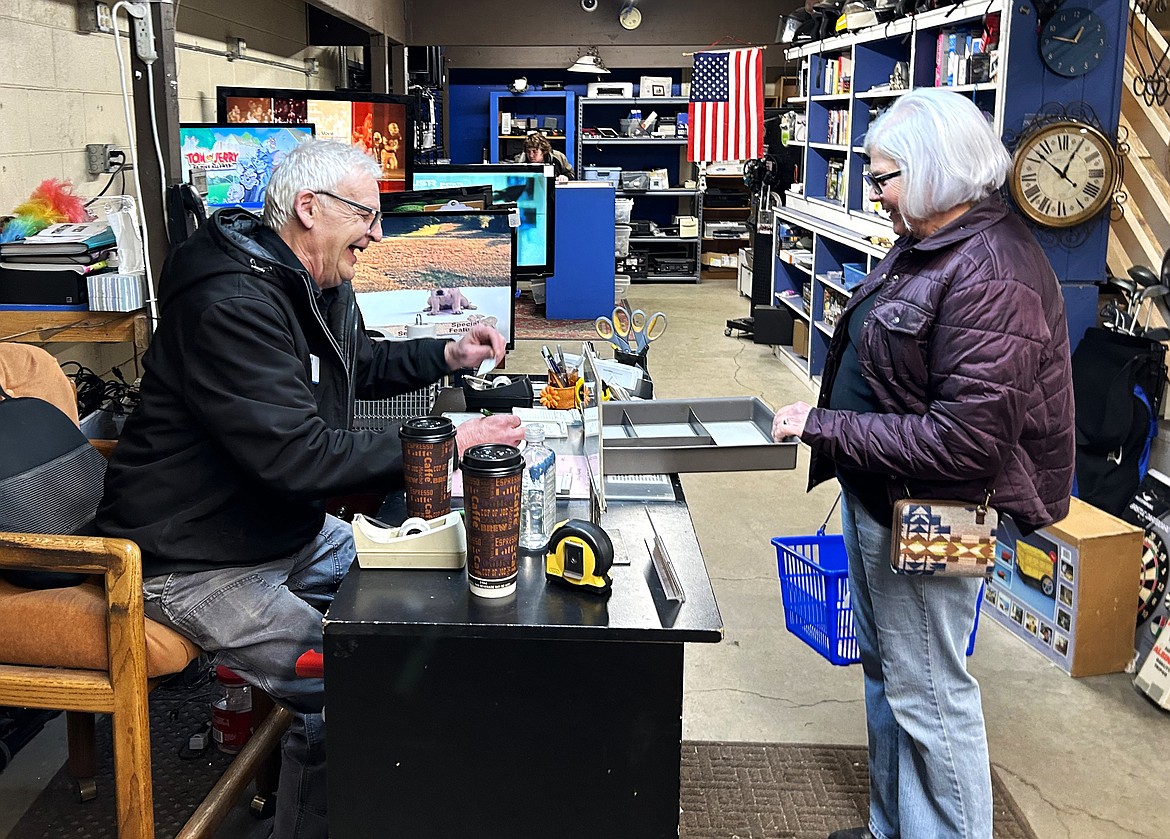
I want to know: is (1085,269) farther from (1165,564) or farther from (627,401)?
(627,401)

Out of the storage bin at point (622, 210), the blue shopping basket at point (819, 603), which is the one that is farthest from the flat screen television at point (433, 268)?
the storage bin at point (622, 210)

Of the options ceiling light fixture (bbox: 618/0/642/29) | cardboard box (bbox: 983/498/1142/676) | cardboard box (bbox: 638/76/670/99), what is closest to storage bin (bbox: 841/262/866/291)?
cardboard box (bbox: 983/498/1142/676)

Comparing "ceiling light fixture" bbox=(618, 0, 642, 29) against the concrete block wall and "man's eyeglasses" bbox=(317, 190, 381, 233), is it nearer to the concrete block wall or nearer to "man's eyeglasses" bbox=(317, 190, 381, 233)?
the concrete block wall

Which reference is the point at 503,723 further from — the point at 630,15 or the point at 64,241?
the point at 630,15

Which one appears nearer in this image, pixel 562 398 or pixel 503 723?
pixel 503 723

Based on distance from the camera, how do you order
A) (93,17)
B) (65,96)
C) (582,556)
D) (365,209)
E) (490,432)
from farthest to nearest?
(93,17) < (65,96) < (365,209) < (490,432) < (582,556)

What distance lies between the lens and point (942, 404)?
206 centimetres

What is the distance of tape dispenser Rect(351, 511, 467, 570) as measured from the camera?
1.95m

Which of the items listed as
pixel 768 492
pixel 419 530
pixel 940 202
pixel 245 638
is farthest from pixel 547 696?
pixel 768 492

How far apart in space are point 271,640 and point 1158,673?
2567 millimetres

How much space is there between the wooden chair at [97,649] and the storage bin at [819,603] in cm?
172

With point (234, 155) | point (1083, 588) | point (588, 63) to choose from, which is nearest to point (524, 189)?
point (234, 155)

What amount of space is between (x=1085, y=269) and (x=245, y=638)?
348cm

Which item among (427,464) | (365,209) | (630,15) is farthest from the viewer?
(630,15)
